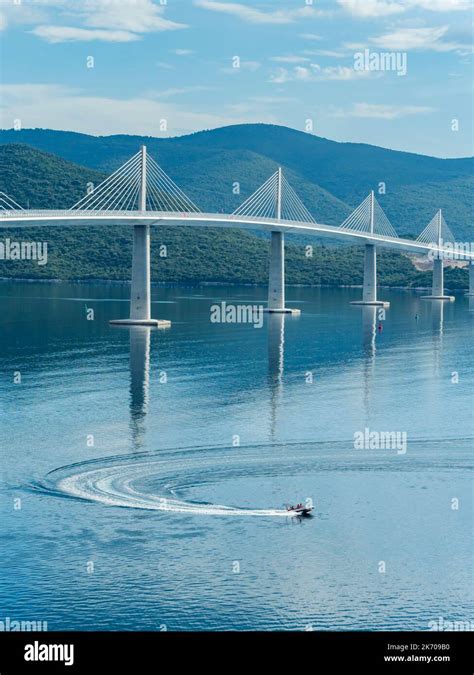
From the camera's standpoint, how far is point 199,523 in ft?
117

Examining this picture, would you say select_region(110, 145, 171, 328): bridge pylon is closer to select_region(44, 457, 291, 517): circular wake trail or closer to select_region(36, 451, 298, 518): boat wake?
select_region(36, 451, 298, 518): boat wake

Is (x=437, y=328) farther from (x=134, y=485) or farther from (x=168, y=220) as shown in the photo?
(x=134, y=485)

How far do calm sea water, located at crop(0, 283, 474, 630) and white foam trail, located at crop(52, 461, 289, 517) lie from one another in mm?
121

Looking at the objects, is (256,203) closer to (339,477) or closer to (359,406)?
(359,406)

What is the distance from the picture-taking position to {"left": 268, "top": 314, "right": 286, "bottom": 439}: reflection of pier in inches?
2234

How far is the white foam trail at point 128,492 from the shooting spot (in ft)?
122

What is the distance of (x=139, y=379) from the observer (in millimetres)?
64875

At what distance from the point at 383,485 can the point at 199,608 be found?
1335 centimetres

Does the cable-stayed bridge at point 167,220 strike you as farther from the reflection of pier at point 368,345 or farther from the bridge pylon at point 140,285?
the reflection of pier at point 368,345

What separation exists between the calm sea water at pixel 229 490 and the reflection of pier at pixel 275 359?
279 mm

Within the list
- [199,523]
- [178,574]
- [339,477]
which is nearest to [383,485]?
[339,477]

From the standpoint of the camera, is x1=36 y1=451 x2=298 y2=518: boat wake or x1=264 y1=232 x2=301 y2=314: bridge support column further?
x1=264 y1=232 x2=301 y2=314: bridge support column
